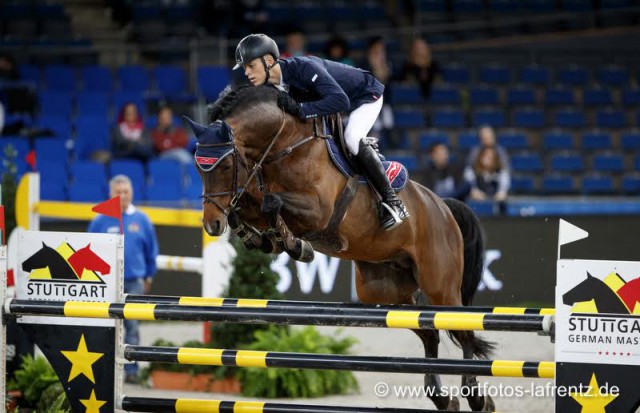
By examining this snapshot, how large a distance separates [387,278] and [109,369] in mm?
2055

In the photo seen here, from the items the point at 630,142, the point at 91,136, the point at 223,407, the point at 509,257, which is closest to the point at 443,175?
the point at 509,257

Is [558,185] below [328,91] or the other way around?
the other way around

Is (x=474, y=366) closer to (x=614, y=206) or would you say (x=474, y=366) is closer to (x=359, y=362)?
(x=359, y=362)

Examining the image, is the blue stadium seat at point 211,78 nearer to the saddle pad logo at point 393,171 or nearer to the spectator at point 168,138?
the spectator at point 168,138

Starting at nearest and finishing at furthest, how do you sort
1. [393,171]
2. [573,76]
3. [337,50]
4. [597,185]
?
[393,171] < [337,50] < [597,185] < [573,76]

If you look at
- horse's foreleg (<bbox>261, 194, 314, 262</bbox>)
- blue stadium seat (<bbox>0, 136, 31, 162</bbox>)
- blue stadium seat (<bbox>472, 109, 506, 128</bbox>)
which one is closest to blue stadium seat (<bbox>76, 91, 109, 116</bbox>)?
blue stadium seat (<bbox>0, 136, 31, 162</bbox>)

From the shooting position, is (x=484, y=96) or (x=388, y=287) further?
(x=484, y=96)

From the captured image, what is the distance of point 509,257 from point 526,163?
3919 mm

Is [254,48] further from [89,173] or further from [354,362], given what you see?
[89,173]

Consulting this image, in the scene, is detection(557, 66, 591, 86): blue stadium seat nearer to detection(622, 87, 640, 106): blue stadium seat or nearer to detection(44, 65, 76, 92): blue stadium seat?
detection(622, 87, 640, 106): blue stadium seat

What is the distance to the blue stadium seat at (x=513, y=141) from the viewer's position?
14.3 meters

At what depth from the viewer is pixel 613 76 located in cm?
1571

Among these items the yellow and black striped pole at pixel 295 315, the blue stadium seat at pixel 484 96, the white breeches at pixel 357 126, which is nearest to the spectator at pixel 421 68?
the blue stadium seat at pixel 484 96

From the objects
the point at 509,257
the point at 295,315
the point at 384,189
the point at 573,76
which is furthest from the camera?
the point at 573,76
